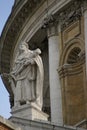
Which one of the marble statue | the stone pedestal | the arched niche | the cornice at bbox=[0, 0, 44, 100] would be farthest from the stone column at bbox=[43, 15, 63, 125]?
the stone pedestal

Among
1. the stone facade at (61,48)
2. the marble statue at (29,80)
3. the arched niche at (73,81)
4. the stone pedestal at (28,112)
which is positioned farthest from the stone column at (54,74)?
the stone pedestal at (28,112)

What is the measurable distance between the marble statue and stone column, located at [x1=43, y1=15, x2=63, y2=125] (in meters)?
A: 11.7

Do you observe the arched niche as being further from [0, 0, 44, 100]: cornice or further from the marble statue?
the marble statue

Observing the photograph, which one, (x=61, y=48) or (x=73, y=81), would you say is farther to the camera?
(x=61, y=48)

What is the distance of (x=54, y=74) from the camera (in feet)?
115

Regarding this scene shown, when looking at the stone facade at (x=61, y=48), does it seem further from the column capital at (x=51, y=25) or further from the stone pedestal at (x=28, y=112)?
the stone pedestal at (x=28, y=112)

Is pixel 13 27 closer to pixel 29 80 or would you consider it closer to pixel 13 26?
pixel 13 26

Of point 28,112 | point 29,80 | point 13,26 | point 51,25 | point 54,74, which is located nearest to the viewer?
point 28,112

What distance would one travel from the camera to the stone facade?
109 ft

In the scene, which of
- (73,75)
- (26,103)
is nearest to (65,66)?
(73,75)

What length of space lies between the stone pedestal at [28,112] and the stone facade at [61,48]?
349 inches

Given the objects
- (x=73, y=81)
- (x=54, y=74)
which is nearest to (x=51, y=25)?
(x=54, y=74)

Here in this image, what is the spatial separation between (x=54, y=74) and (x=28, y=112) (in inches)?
550

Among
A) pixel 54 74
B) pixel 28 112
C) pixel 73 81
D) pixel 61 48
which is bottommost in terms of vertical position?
pixel 28 112
